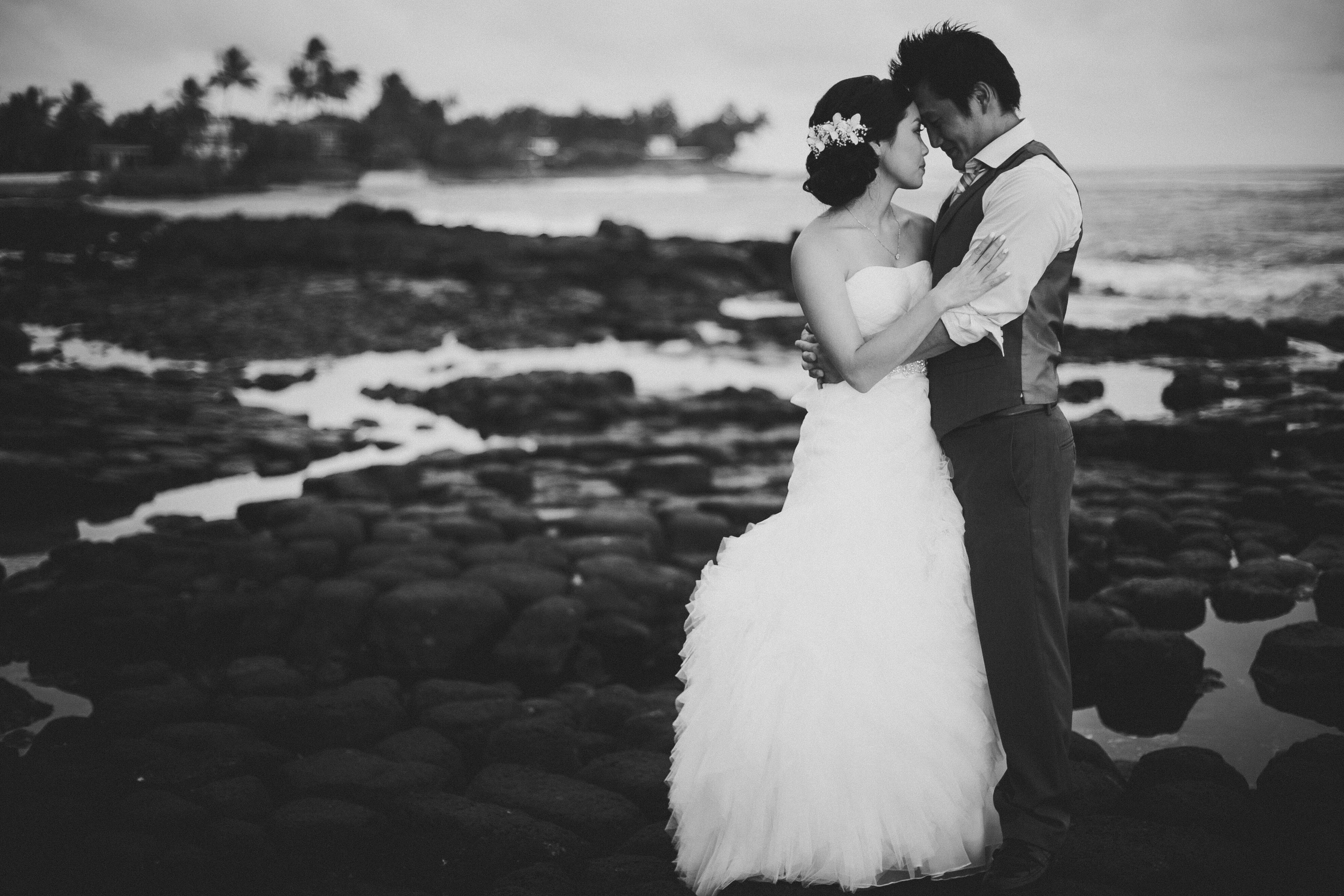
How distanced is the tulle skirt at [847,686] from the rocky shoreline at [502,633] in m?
0.20

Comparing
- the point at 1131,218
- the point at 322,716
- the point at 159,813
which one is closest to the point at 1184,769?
the point at 322,716

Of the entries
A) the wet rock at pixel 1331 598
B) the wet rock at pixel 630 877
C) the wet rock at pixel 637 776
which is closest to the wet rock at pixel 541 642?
the wet rock at pixel 637 776

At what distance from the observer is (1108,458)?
31.3 ft

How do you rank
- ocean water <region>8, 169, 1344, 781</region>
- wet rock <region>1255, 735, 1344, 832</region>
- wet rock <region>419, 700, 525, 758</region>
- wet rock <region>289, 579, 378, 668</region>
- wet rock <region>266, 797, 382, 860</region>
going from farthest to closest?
wet rock <region>289, 579, 378, 668</region>, ocean water <region>8, 169, 1344, 781</region>, wet rock <region>419, 700, 525, 758</region>, wet rock <region>266, 797, 382, 860</region>, wet rock <region>1255, 735, 1344, 832</region>

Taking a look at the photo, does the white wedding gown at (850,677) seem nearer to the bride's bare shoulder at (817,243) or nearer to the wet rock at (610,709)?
the bride's bare shoulder at (817,243)

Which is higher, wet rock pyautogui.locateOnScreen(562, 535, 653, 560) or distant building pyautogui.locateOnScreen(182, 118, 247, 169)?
distant building pyautogui.locateOnScreen(182, 118, 247, 169)

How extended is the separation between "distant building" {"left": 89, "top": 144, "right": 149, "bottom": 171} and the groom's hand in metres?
24.9

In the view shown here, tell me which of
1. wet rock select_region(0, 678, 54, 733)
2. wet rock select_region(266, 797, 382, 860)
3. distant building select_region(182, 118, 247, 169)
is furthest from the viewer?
distant building select_region(182, 118, 247, 169)

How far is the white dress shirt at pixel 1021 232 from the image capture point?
108 inches

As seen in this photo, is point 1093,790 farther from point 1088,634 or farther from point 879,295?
point 879,295

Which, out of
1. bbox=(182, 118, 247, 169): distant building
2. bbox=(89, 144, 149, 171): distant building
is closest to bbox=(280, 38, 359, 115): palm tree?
bbox=(182, 118, 247, 169): distant building

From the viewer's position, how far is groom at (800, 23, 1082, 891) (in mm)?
2846

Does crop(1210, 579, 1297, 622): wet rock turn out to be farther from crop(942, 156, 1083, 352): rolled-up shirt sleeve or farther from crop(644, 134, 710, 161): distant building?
crop(644, 134, 710, 161): distant building

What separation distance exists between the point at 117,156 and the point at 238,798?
2969 centimetres
